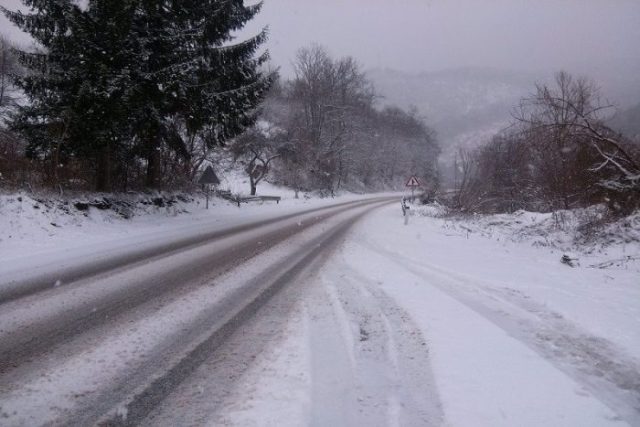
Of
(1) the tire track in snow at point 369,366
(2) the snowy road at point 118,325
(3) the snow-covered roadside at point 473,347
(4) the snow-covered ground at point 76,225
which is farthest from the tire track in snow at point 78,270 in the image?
(1) the tire track in snow at point 369,366

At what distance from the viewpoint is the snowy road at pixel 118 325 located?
294cm

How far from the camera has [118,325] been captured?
442 cm

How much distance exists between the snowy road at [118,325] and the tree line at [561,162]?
678 cm

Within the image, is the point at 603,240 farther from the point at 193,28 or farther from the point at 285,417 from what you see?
the point at 193,28

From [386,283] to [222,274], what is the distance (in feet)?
9.41

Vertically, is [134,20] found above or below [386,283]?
above

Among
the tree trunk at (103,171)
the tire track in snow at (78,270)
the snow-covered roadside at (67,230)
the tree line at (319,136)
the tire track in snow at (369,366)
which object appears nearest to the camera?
the tire track in snow at (369,366)

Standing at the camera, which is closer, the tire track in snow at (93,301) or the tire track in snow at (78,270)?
the tire track in snow at (93,301)

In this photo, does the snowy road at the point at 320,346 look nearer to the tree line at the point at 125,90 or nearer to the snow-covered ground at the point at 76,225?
the snow-covered ground at the point at 76,225

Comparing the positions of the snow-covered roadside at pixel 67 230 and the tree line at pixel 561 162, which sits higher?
the tree line at pixel 561 162

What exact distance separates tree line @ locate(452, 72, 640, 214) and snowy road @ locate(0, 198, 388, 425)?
6778 millimetres

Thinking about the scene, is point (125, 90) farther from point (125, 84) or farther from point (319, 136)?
point (319, 136)

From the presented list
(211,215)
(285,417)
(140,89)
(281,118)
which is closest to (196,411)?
(285,417)

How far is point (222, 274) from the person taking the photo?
22.8 feet
